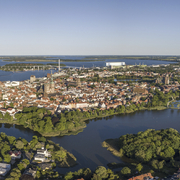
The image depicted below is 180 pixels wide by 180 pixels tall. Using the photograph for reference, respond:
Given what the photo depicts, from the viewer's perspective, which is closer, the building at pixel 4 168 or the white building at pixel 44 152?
the building at pixel 4 168

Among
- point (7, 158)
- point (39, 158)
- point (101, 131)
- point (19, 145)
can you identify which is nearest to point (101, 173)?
point (39, 158)

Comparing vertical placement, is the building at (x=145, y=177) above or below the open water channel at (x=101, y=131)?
above

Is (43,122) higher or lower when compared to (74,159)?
higher

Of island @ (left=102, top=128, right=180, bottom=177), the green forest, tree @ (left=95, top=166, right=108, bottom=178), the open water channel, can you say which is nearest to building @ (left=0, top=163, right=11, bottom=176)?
the open water channel

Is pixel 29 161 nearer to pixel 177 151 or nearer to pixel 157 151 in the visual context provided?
pixel 157 151

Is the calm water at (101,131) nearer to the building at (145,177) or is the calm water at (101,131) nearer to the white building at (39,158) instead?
the white building at (39,158)

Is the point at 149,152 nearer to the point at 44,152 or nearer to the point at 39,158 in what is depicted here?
the point at 44,152

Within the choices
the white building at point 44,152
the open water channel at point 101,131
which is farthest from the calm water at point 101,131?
the white building at point 44,152

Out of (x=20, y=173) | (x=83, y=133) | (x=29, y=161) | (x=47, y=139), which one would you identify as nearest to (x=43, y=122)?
(x=47, y=139)

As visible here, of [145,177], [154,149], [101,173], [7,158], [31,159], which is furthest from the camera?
[154,149]
